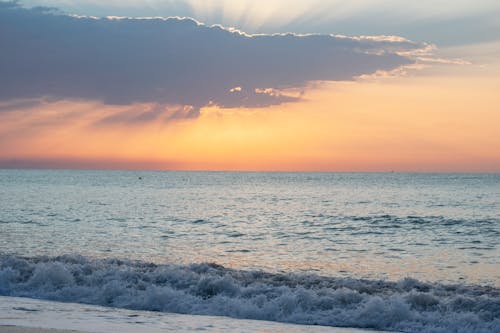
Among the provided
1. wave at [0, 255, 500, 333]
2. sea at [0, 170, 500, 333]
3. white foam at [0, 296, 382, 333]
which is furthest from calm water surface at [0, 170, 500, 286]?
white foam at [0, 296, 382, 333]

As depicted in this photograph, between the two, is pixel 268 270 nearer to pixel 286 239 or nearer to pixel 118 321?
pixel 118 321

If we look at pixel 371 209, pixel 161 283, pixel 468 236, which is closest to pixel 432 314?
pixel 161 283

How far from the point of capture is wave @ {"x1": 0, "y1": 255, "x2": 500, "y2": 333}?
14555mm

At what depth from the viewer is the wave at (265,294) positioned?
14.6m

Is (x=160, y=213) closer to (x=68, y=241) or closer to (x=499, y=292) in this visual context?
(x=68, y=241)

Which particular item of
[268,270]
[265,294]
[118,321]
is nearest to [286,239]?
[268,270]

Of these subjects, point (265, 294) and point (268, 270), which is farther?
point (268, 270)

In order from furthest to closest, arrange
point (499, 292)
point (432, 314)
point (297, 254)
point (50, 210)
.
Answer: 1. point (50, 210)
2. point (297, 254)
3. point (499, 292)
4. point (432, 314)

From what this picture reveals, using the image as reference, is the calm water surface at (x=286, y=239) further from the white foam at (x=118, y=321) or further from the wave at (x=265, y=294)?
the white foam at (x=118, y=321)

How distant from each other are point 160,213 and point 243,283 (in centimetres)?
3385

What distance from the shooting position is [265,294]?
55.0ft

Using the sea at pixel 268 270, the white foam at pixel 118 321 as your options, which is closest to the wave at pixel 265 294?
the sea at pixel 268 270

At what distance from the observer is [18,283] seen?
60.7 ft

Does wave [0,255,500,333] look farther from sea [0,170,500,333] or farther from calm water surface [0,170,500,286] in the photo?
calm water surface [0,170,500,286]
